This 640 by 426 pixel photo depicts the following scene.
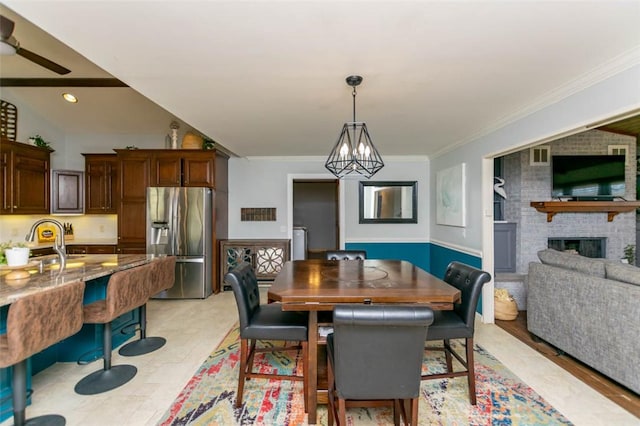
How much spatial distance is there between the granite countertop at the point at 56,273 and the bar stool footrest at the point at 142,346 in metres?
0.83

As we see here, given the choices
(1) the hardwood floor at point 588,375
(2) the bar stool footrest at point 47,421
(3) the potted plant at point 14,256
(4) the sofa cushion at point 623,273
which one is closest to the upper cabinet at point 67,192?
(3) the potted plant at point 14,256

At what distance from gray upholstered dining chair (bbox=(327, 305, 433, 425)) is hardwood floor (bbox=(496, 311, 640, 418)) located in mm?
1769

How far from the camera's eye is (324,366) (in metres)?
2.28

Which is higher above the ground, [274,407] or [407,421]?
[407,421]

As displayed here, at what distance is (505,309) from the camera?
3.68 m

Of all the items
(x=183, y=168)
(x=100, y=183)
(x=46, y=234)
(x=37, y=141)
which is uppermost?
(x=37, y=141)

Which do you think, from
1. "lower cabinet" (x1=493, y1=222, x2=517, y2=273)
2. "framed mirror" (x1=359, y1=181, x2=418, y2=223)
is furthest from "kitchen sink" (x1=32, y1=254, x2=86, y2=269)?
"lower cabinet" (x1=493, y1=222, x2=517, y2=273)

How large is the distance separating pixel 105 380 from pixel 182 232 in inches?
94.3

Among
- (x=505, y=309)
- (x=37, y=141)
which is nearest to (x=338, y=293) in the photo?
(x=505, y=309)

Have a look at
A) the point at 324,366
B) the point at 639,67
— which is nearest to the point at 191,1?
the point at 324,366

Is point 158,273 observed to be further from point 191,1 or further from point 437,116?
point 437,116

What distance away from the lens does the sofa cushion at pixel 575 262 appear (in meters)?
2.52

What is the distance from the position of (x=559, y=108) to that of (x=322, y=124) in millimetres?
2229

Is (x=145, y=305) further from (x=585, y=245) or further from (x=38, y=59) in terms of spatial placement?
(x=585, y=245)
